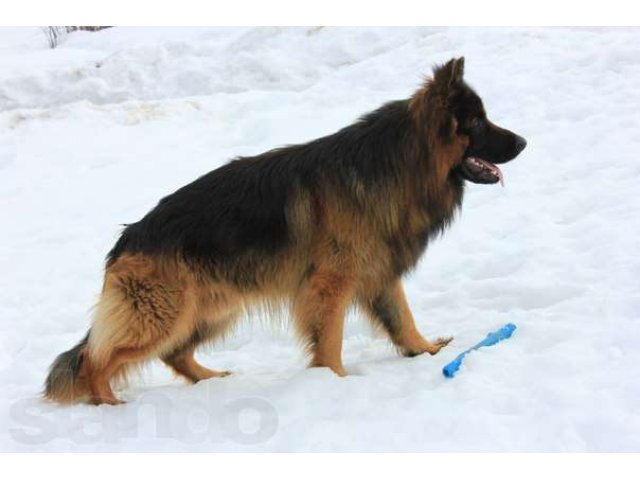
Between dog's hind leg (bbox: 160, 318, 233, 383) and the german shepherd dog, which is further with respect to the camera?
dog's hind leg (bbox: 160, 318, 233, 383)

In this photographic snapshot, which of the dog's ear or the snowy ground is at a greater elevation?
the dog's ear

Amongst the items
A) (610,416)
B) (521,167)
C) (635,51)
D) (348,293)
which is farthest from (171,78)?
(610,416)

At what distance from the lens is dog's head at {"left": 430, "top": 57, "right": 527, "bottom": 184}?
3887mm

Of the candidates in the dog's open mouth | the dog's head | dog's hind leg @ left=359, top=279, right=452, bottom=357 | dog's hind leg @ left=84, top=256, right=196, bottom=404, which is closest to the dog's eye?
the dog's head

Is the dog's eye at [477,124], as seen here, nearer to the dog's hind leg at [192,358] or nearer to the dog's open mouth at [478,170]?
the dog's open mouth at [478,170]

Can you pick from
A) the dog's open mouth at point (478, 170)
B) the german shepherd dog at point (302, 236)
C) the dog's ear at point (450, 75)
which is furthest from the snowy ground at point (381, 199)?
the dog's ear at point (450, 75)

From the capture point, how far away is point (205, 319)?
14.5 feet

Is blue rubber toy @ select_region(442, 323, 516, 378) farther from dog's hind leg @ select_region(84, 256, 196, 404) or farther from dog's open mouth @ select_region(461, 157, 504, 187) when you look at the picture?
dog's hind leg @ select_region(84, 256, 196, 404)

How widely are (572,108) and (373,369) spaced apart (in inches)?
219

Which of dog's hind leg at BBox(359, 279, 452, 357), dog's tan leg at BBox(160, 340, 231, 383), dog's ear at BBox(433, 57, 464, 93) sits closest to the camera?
dog's ear at BBox(433, 57, 464, 93)

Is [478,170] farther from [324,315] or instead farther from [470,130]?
[324,315]

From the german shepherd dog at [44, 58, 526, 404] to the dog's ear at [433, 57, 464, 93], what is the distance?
0.13m

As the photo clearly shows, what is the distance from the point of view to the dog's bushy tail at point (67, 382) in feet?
13.5

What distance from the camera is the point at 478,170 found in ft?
13.7
